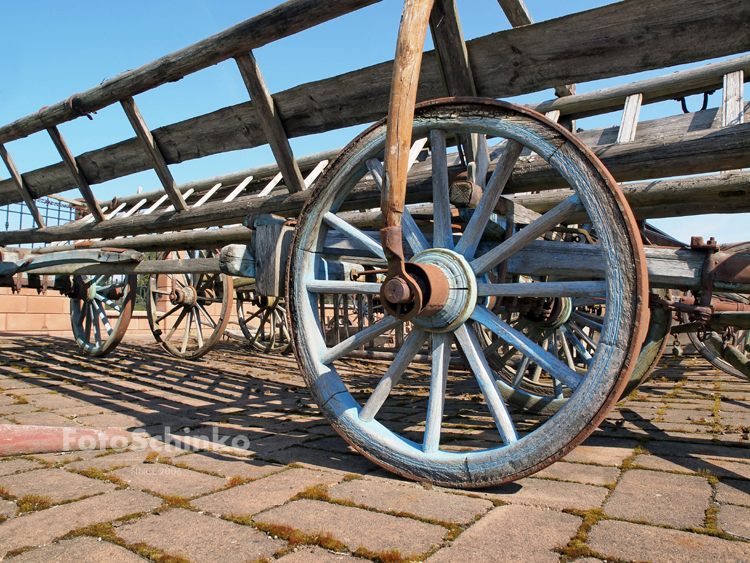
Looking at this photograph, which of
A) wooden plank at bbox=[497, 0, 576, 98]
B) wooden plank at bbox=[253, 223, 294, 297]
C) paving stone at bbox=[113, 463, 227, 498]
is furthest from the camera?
wooden plank at bbox=[497, 0, 576, 98]

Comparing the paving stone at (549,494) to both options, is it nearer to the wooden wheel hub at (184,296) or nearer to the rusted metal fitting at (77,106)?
the rusted metal fitting at (77,106)

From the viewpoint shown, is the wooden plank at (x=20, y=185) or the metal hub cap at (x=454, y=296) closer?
the metal hub cap at (x=454, y=296)

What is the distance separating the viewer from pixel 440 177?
84.6 inches

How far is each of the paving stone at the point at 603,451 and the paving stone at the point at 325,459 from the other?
92 centimetres

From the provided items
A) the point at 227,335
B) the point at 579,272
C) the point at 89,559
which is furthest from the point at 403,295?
the point at 227,335

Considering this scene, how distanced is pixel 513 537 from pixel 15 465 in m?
2.02

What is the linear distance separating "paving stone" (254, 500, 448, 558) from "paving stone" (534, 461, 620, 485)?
749 mm

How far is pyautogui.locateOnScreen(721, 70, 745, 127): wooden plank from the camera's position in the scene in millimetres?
2139

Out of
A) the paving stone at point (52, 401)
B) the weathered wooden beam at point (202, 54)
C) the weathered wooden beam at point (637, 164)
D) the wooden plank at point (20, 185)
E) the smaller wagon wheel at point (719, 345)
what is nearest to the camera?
the weathered wooden beam at point (637, 164)

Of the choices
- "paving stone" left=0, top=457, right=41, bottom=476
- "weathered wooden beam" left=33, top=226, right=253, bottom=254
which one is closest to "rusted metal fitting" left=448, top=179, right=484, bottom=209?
"weathered wooden beam" left=33, top=226, right=253, bottom=254

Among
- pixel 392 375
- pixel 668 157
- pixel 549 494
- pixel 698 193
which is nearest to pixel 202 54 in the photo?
pixel 392 375

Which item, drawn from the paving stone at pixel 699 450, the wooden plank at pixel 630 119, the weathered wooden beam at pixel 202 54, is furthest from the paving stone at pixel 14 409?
the wooden plank at pixel 630 119

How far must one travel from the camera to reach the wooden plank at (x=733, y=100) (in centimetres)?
214

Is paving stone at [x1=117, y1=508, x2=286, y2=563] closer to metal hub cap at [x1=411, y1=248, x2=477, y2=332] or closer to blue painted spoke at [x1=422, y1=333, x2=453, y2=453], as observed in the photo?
blue painted spoke at [x1=422, y1=333, x2=453, y2=453]
